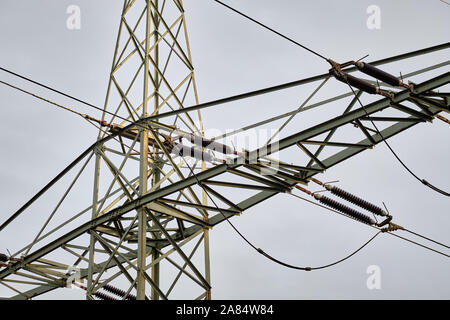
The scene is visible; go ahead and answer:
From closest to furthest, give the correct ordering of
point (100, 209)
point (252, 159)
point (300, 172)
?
point (252, 159) < point (300, 172) < point (100, 209)

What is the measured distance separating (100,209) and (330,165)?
5.50m

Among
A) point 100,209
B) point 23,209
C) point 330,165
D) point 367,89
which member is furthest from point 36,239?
point 367,89

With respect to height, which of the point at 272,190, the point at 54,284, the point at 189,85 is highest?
the point at 189,85

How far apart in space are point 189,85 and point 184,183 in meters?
4.68

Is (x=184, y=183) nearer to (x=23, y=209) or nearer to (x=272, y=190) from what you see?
(x=272, y=190)

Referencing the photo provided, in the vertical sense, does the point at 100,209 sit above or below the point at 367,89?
below

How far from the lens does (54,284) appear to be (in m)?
18.7
